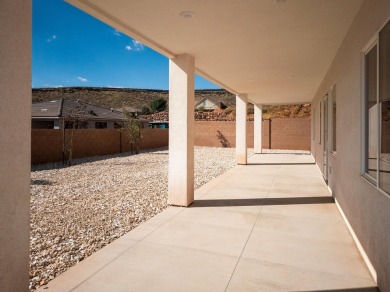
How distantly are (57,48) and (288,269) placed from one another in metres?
89.4

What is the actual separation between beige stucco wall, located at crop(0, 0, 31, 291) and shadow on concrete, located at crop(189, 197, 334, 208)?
352 centimetres

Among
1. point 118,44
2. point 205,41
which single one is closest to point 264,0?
point 205,41

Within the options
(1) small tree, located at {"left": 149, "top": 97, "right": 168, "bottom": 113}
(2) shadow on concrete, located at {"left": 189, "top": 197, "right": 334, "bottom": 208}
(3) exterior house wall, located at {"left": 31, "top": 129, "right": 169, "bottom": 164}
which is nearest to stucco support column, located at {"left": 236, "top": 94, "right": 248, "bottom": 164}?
(2) shadow on concrete, located at {"left": 189, "top": 197, "right": 334, "bottom": 208}

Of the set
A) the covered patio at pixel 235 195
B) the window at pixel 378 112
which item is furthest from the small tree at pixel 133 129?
the window at pixel 378 112

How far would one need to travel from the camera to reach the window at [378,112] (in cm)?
256

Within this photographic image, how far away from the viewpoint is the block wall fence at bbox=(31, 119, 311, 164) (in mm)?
11055

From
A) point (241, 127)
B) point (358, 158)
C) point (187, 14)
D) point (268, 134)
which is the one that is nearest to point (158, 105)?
point (268, 134)

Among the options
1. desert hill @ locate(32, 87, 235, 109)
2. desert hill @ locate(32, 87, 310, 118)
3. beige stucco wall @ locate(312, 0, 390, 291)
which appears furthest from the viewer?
desert hill @ locate(32, 87, 235, 109)

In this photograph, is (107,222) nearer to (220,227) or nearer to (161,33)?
(220,227)

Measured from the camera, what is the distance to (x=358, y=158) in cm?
333

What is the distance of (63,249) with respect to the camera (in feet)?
11.0

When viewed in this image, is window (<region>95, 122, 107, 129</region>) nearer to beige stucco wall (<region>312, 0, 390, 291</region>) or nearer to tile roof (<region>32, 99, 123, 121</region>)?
tile roof (<region>32, 99, 123, 121</region>)

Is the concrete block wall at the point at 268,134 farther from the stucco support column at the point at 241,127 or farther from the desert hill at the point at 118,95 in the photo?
the desert hill at the point at 118,95

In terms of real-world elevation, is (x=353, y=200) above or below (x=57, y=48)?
below
